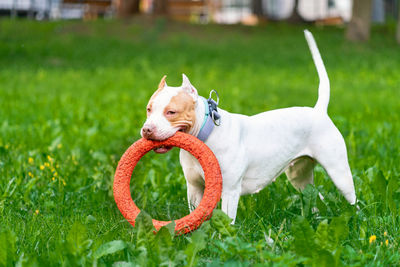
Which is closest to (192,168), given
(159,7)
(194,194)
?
(194,194)

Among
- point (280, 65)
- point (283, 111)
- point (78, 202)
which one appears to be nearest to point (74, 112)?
point (78, 202)

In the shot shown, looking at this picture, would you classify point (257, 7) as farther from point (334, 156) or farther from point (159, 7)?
point (334, 156)

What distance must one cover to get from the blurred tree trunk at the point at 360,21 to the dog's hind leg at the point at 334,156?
16.6 metres

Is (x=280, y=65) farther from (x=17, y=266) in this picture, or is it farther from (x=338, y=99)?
(x=17, y=266)

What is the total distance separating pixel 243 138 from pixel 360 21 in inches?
678

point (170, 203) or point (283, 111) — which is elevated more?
point (283, 111)

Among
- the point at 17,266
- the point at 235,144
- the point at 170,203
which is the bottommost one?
the point at 170,203

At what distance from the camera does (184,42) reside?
61.9ft

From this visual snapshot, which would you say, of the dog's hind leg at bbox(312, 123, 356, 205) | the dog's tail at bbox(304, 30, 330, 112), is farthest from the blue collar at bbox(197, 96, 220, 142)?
the dog's tail at bbox(304, 30, 330, 112)

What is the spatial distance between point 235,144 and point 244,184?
12.1 inches

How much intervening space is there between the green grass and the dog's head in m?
0.49

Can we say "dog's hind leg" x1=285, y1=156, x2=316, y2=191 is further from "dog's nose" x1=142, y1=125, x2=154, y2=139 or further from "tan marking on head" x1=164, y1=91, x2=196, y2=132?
"dog's nose" x1=142, y1=125, x2=154, y2=139

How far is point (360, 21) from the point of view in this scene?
1958cm

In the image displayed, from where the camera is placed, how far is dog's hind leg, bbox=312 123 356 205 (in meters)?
3.73
